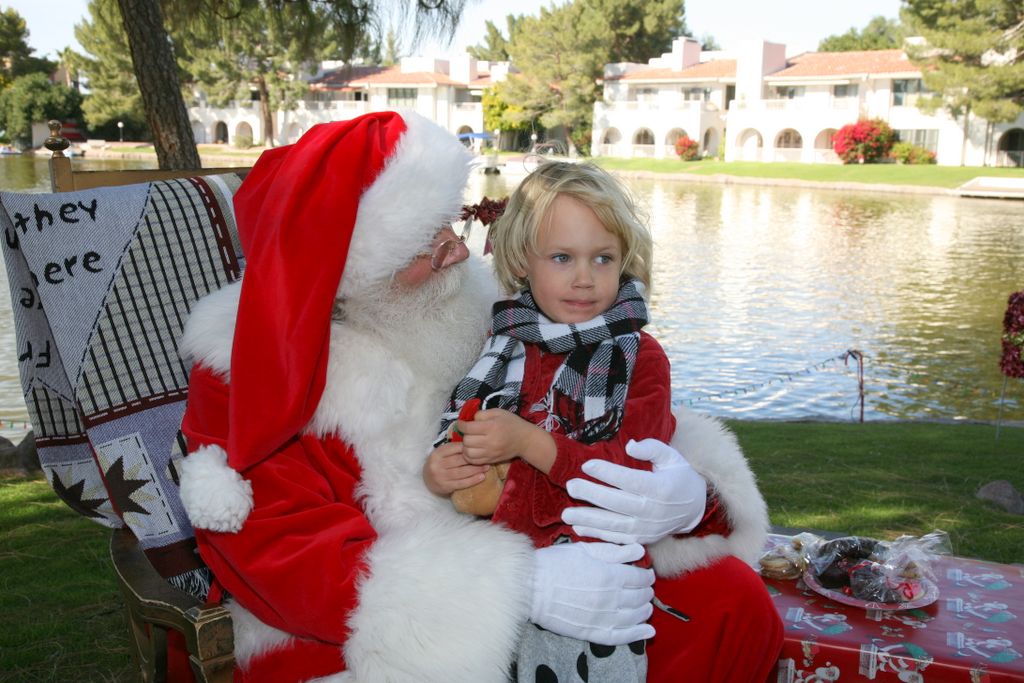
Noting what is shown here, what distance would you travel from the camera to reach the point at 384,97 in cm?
4825

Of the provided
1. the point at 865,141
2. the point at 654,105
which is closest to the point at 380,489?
the point at 865,141

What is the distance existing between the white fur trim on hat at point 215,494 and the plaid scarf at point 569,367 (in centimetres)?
41

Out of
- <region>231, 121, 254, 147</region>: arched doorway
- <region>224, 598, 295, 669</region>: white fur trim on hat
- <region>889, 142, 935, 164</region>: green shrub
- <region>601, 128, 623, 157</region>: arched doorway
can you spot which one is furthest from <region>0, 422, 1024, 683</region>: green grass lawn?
<region>231, 121, 254, 147</region>: arched doorway

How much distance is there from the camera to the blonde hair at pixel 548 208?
1.93 meters

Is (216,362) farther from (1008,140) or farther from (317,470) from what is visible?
(1008,140)

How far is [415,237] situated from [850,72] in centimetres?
3955

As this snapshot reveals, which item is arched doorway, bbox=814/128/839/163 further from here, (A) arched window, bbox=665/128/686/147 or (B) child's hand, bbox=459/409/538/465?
(B) child's hand, bbox=459/409/538/465

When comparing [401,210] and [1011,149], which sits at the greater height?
[1011,149]

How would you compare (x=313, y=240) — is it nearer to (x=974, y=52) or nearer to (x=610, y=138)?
(x=974, y=52)

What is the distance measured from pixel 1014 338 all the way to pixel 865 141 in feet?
104

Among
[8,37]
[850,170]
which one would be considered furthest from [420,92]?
[850,170]

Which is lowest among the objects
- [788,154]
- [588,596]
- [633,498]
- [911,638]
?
[911,638]

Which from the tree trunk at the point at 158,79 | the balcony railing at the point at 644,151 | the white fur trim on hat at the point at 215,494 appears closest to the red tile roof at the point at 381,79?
the balcony railing at the point at 644,151

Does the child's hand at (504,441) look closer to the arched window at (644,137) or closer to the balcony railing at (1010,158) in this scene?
the balcony railing at (1010,158)
